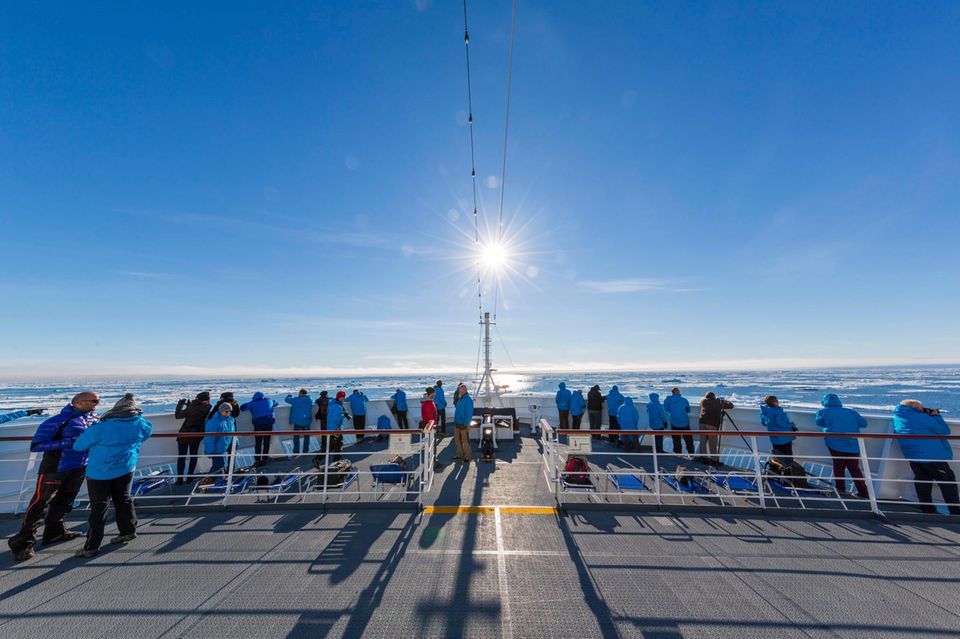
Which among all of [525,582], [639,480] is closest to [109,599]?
[525,582]

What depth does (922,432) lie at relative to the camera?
5535 millimetres

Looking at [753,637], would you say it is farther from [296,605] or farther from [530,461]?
[530,461]

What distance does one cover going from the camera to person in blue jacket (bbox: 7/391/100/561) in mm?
4152

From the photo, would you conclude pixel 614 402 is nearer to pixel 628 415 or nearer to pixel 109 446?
pixel 628 415

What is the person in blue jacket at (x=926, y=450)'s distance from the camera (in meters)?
5.44

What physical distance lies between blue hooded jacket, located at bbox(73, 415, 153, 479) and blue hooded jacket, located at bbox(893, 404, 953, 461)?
427 inches

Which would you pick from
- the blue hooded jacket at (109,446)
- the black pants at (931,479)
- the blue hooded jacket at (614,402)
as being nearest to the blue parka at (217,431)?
the blue hooded jacket at (109,446)

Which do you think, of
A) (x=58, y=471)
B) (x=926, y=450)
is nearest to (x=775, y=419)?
(x=926, y=450)

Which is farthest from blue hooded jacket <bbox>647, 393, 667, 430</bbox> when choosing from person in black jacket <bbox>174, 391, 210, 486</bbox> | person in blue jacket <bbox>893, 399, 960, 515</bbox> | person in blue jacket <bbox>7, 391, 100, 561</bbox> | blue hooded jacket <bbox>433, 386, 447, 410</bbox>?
person in blue jacket <bbox>7, 391, 100, 561</bbox>

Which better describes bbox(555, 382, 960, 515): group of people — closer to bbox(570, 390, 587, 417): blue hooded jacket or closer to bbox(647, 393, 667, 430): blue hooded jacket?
bbox(647, 393, 667, 430): blue hooded jacket

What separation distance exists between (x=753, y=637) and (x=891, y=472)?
6.47 metres

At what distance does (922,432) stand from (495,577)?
7187mm

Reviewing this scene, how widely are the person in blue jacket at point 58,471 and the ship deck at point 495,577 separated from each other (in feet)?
0.96

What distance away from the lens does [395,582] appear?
3494 millimetres
